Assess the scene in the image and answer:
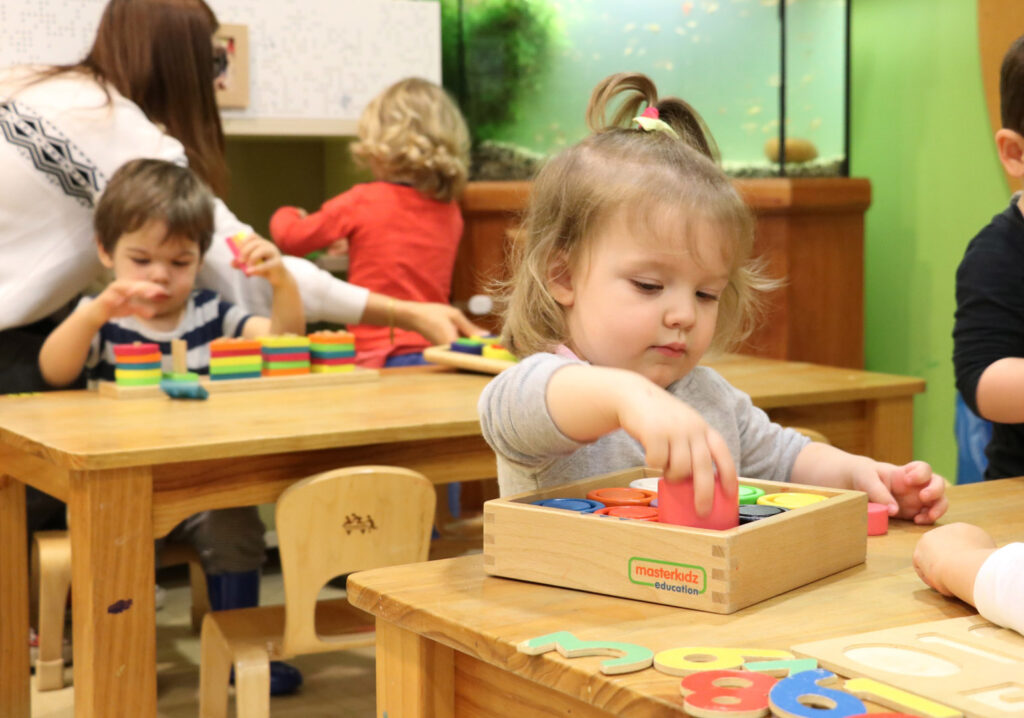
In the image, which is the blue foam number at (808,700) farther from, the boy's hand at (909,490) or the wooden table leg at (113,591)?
the wooden table leg at (113,591)

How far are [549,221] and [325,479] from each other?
2.08 ft

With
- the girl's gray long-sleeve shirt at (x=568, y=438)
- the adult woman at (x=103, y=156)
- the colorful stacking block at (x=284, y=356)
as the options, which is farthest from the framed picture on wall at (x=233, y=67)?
the girl's gray long-sleeve shirt at (x=568, y=438)

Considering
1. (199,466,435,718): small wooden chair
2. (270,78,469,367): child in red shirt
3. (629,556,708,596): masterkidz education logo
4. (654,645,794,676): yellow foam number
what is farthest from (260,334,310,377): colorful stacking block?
(654,645,794,676): yellow foam number

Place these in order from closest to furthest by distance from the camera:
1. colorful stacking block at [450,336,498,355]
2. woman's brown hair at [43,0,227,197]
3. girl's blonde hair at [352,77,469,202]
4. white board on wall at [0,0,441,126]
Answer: colorful stacking block at [450,336,498,355] → woman's brown hair at [43,0,227,197] → girl's blonde hair at [352,77,469,202] → white board on wall at [0,0,441,126]

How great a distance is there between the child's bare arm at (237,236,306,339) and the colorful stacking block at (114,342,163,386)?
31 centimetres

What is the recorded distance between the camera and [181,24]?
257 cm

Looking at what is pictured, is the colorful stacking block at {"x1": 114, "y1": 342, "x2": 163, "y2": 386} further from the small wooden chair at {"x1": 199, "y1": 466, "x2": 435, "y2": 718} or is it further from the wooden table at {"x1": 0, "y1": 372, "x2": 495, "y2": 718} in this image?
the small wooden chair at {"x1": 199, "y1": 466, "x2": 435, "y2": 718}

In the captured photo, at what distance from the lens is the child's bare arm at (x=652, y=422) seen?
2.71 ft

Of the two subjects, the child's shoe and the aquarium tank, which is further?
the aquarium tank

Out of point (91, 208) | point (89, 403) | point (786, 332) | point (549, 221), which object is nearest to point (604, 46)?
point (786, 332)

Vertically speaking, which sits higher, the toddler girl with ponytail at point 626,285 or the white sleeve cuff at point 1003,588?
the toddler girl with ponytail at point 626,285

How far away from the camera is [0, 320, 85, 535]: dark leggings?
2.40 metres

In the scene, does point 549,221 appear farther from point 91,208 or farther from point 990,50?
point 990,50

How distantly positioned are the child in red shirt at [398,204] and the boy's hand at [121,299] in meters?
1.02
